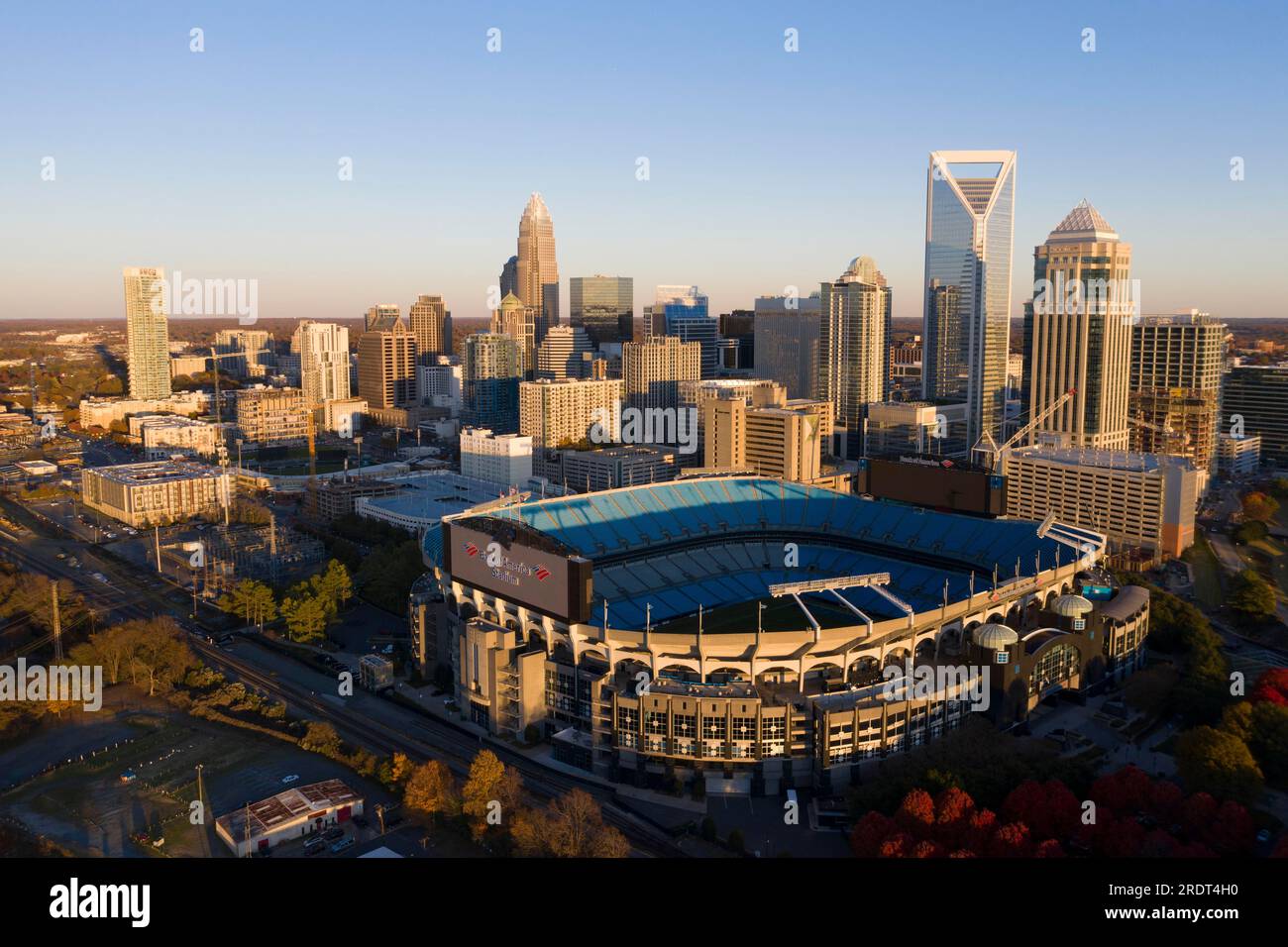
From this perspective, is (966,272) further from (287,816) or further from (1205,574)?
(287,816)

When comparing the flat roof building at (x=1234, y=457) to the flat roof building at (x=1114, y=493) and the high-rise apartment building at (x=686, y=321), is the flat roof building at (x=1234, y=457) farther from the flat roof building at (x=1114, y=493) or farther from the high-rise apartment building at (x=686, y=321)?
the high-rise apartment building at (x=686, y=321)

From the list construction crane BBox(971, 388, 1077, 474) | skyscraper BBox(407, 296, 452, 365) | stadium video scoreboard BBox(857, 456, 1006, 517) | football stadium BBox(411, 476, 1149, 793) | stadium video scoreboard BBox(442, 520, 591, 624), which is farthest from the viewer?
skyscraper BBox(407, 296, 452, 365)

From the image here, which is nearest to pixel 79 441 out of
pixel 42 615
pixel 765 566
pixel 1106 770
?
pixel 42 615

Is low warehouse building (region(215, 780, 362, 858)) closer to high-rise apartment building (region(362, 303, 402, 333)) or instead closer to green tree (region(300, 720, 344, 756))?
green tree (region(300, 720, 344, 756))

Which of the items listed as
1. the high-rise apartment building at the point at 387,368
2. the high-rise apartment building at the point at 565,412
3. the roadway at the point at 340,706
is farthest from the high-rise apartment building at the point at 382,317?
the roadway at the point at 340,706

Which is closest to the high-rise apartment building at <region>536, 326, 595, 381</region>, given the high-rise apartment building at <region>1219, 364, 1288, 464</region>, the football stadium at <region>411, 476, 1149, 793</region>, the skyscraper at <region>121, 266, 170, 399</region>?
the skyscraper at <region>121, 266, 170, 399</region>

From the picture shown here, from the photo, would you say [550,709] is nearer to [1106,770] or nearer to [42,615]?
[1106,770]
